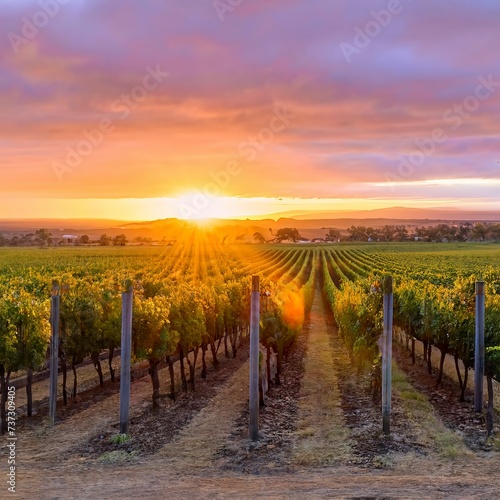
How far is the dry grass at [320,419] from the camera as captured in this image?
11.5 meters

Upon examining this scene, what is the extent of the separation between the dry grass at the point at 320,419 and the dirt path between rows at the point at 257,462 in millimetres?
25

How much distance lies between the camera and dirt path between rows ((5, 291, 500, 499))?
9430 mm

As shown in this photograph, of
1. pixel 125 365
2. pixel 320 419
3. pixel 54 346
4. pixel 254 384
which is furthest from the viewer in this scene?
pixel 320 419

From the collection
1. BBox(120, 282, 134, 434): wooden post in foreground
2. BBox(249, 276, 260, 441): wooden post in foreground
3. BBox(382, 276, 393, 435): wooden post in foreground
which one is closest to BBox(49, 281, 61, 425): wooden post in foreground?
BBox(120, 282, 134, 434): wooden post in foreground

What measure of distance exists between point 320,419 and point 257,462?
3313mm

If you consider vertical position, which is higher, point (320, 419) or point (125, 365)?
point (125, 365)

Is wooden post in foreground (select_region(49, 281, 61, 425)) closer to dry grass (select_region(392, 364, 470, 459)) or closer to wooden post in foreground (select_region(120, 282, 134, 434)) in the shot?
wooden post in foreground (select_region(120, 282, 134, 434))

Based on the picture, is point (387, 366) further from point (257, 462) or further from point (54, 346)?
point (54, 346)

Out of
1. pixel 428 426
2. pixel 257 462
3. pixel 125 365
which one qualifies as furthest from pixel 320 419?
pixel 125 365

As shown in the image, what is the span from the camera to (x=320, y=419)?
14.1 m

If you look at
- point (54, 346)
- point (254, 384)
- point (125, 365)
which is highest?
point (54, 346)

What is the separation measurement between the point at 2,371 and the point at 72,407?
10.5 ft

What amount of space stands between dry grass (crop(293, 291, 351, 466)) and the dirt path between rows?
2cm

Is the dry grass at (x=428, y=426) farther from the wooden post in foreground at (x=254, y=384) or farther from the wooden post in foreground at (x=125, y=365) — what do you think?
the wooden post in foreground at (x=125, y=365)
